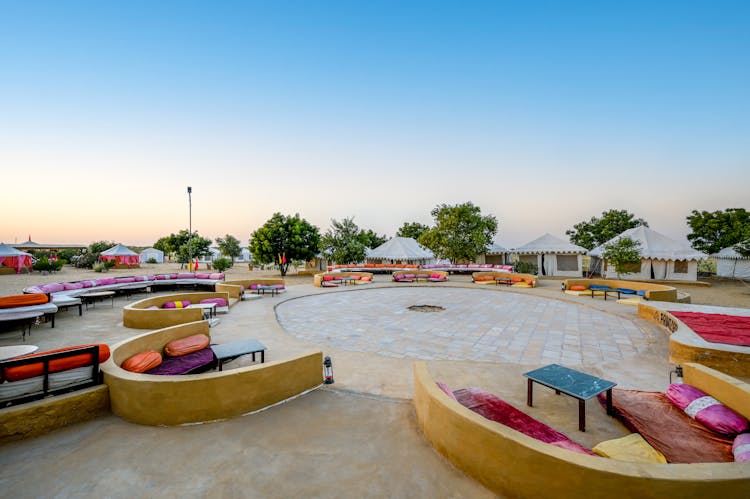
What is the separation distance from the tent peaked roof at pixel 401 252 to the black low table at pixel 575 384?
96.5 feet

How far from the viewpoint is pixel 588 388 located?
165 inches

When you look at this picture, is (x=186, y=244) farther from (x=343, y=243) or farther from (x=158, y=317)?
(x=158, y=317)

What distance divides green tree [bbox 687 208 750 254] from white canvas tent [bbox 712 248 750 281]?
2.23 metres

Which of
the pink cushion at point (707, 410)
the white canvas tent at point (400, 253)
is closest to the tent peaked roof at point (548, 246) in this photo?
the white canvas tent at point (400, 253)

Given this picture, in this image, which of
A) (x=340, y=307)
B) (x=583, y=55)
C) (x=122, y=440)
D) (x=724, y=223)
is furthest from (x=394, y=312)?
(x=724, y=223)

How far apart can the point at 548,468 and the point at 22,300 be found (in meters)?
13.7

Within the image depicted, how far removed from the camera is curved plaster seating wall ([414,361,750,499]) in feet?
7.32

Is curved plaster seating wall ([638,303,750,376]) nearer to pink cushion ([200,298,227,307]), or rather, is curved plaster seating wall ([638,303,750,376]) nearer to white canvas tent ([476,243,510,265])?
pink cushion ([200,298,227,307])

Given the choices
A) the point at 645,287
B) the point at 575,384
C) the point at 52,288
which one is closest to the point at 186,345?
the point at 575,384

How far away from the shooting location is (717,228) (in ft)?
110

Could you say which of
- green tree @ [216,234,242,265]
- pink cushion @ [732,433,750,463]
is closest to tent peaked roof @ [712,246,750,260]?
pink cushion @ [732,433,750,463]

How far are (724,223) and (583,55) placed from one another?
32953 millimetres

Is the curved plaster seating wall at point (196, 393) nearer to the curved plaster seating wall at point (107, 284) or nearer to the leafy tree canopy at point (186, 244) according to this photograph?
the curved plaster seating wall at point (107, 284)

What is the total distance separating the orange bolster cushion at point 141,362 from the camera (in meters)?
5.47
